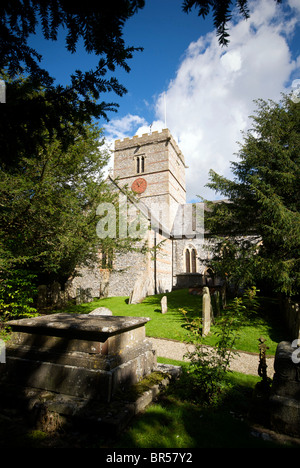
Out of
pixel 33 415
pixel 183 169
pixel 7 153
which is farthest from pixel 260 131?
pixel 183 169

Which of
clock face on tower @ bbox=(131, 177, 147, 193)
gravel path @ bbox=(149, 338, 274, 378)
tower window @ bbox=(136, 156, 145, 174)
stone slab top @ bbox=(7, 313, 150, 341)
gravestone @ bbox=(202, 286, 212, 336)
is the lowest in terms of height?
gravel path @ bbox=(149, 338, 274, 378)

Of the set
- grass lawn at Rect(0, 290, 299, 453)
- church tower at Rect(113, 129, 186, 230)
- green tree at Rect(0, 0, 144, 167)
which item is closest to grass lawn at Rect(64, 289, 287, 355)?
grass lawn at Rect(0, 290, 299, 453)

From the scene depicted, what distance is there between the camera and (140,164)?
2822 cm

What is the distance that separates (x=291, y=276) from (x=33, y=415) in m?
9.51

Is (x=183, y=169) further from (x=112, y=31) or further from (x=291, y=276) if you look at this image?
(x=112, y=31)

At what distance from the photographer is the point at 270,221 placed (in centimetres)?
980

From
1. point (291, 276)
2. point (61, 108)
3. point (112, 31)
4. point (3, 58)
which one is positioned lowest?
point (291, 276)

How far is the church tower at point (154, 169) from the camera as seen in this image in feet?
85.4

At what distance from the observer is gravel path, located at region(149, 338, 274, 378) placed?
219 inches

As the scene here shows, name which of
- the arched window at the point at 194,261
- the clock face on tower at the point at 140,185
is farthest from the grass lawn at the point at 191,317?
the clock face on tower at the point at 140,185

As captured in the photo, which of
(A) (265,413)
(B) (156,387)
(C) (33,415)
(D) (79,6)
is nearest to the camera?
(D) (79,6)

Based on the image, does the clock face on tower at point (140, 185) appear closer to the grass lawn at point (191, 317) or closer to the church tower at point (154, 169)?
the church tower at point (154, 169)

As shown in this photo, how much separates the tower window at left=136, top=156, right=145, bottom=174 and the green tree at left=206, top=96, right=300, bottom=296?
57.0ft

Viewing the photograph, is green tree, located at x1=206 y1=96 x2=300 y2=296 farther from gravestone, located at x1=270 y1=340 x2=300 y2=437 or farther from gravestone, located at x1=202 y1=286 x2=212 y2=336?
gravestone, located at x1=270 y1=340 x2=300 y2=437
